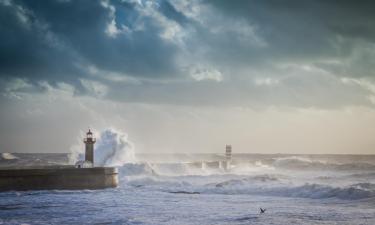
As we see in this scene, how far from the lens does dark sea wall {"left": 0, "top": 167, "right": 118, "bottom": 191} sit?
1877cm

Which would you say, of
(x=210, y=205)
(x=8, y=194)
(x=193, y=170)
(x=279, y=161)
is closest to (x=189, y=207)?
(x=210, y=205)

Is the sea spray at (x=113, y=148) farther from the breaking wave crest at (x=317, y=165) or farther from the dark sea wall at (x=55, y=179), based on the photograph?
the breaking wave crest at (x=317, y=165)

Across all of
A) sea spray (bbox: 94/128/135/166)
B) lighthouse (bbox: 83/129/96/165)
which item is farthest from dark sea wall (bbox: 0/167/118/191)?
sea spray (bbox: 94/128/135/166)

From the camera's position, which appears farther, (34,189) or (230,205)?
(34,189)

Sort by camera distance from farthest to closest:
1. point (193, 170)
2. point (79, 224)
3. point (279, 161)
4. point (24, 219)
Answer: point (279, 161), point (193, 170), point (24, 219), point (79, 224)

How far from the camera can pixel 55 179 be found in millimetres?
19531

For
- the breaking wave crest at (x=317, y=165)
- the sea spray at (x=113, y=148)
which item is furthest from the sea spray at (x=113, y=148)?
the breaking wave crest at (x=317, y=165)

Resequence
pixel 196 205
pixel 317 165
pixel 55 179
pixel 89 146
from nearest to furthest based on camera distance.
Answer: pixel 196 205 → pixel 55 179 → pixel 89 146 → pixel 317 165

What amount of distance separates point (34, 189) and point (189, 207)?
800 centimetres

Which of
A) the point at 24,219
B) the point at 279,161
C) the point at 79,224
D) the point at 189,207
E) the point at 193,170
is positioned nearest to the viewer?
the point at 79,224

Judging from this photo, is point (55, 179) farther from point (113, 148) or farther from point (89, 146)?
point (113, 148)

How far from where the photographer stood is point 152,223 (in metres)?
11.3

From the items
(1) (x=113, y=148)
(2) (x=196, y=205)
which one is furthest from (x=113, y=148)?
(2) (x=196, y=205)

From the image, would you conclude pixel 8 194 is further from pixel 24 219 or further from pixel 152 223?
pixel 152 223
